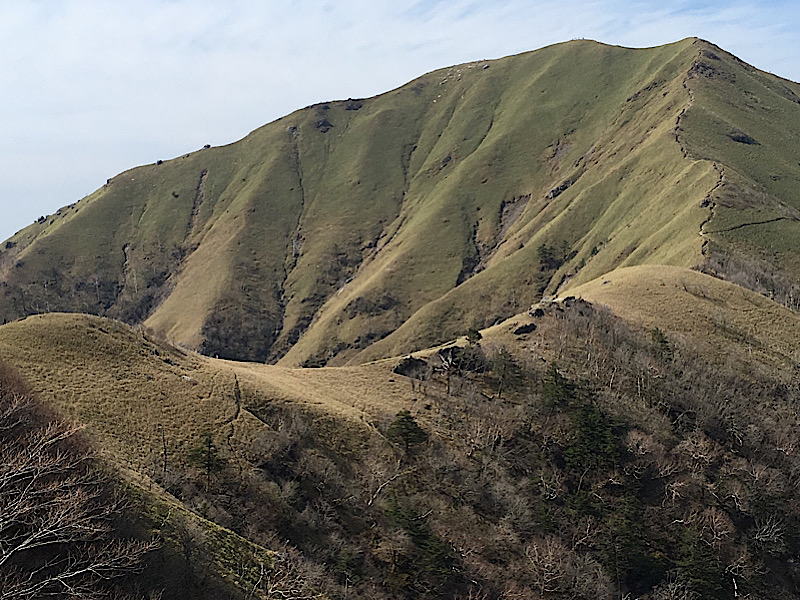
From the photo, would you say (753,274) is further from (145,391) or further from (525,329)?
(145,391)

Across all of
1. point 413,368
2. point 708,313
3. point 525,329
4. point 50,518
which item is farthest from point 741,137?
point 50,518

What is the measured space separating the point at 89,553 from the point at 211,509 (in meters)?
18.9

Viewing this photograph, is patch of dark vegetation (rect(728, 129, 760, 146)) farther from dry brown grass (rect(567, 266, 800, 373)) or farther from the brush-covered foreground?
the brush-covered foreground

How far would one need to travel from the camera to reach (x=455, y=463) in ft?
217

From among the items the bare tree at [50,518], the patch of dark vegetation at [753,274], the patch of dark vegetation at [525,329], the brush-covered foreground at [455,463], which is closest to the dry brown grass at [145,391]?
the brush-covered foreground at [455,463]

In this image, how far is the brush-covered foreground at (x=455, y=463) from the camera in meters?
A: 51.3

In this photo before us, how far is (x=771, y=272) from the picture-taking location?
12650 centimetres

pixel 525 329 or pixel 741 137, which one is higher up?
pixel 741 137

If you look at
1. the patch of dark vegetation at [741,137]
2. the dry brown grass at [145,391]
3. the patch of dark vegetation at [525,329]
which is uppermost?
the patch of dark vegetation at [741,137]

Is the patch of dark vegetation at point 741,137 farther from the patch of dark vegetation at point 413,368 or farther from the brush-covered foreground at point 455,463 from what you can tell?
the patch of dark vegetation at point 413,368

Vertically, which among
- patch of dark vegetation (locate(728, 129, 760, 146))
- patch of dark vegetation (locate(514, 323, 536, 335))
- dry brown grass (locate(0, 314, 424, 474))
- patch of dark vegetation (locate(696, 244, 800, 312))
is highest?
patch of dark vegetation (locate(728, 129, 760, 146))

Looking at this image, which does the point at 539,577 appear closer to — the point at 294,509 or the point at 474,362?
the point at 294,509

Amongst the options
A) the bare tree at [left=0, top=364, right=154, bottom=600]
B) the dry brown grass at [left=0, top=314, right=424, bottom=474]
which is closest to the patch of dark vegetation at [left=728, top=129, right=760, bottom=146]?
the dry brown grass at [left=0, top=314, right=424, bottom=474]

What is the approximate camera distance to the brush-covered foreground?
168 ft
